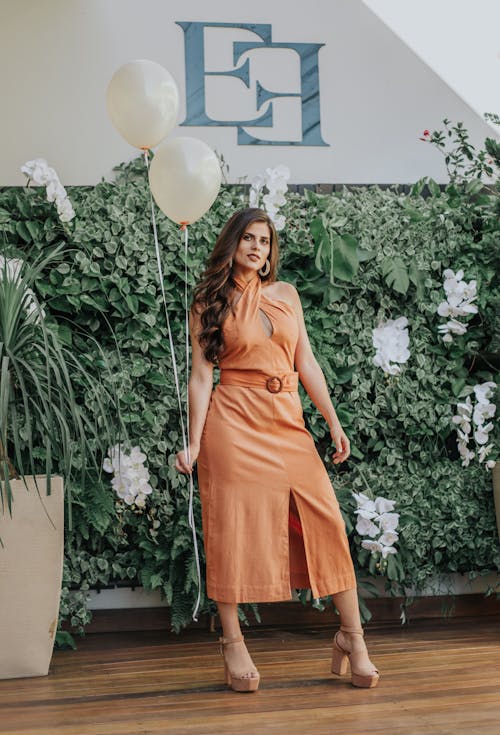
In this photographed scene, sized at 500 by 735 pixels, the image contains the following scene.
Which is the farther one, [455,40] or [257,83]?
[455,40]

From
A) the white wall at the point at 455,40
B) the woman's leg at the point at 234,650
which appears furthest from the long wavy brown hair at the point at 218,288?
the white wall at the point at 455,40

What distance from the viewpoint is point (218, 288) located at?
3023 millimetres

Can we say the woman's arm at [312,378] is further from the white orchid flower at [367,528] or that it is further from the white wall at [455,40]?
the white wall at [455,40]

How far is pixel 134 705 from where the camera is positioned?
2.70 metres

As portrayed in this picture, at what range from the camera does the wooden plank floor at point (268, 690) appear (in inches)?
97.6

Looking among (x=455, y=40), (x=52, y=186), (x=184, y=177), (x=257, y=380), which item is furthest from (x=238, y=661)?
Result: (x=455, y=40)

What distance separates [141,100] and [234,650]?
6.14 feet

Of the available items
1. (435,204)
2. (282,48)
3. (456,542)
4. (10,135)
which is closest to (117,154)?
(10,135)

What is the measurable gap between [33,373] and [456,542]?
1925 millimetres

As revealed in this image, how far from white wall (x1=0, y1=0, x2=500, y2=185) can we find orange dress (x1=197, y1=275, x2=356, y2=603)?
5.14 ft

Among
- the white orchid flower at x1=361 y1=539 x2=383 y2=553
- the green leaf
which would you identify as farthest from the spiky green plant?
the green leaf

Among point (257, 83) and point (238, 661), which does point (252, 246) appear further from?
point (257, 83)

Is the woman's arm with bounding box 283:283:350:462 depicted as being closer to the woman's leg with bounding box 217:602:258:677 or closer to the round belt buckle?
the round belt buckle

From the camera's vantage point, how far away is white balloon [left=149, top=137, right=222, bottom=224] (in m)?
3.00
